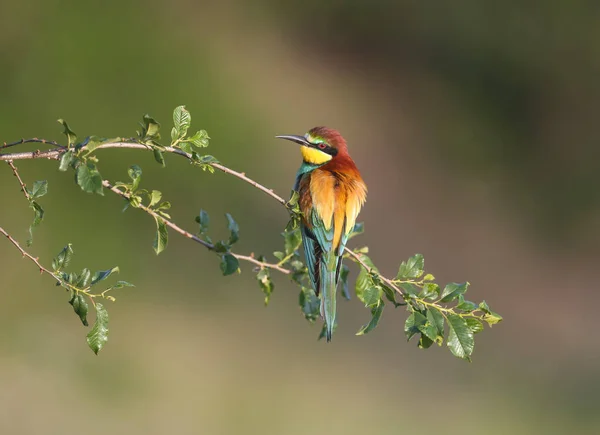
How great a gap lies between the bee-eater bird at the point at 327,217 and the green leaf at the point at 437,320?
0.24 meters

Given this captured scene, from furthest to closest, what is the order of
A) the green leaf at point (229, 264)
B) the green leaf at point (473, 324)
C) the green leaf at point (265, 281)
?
the green leaf at point (265, 281) → the green leaf at point (229, 264) → the green leaf at point (473, 324)

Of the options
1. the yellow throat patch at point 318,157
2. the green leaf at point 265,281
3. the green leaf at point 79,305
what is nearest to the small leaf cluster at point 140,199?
the green leaf at point 79,305

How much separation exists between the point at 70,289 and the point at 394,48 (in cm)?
467

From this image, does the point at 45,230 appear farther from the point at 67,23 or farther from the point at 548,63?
the point at 548,63

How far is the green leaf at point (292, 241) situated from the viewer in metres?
1.38

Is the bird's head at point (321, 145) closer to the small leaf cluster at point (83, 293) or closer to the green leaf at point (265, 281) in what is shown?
the green leaf at point (265, 281)

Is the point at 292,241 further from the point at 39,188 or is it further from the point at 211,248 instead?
the point at 39,188

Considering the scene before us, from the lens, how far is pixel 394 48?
17.8 feet

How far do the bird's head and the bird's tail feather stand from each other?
0.93 feet

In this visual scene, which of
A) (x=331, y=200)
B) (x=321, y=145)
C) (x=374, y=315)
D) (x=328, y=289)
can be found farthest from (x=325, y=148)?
(x=374, y=315)

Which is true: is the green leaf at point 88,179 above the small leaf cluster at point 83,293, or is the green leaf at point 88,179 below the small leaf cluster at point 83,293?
above

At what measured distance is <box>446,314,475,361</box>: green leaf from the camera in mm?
1077

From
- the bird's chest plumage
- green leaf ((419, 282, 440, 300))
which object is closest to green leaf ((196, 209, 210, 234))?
the bird's chest plumage

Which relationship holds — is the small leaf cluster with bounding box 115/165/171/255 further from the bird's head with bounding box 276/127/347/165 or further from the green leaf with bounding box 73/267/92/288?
the bird's head with bounding box 276/127/347/165
